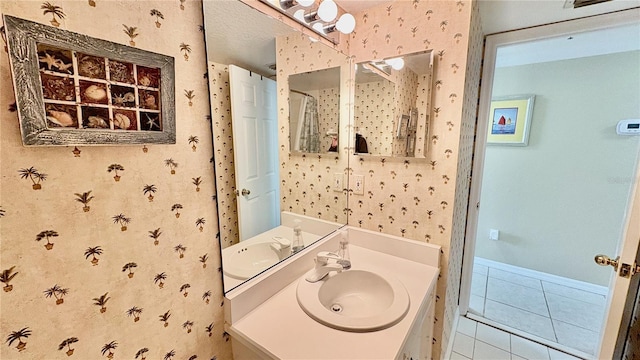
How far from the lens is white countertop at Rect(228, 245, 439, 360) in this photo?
775 millimetres

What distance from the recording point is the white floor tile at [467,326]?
1.93m

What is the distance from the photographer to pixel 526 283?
254 cm

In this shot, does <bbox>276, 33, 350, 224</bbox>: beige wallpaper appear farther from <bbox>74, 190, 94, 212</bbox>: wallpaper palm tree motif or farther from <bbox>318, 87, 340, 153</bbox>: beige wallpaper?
<bbox>74, 190, 94, 212</bbox>: wallpaper palm tree motif

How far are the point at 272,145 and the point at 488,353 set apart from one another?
2.00 metres

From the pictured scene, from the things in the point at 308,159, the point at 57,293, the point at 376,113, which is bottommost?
the point at 57,293

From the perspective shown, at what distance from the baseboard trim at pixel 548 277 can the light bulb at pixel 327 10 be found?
2999 mm

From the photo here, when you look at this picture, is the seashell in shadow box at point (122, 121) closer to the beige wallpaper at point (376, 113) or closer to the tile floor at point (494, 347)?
the beige wallpaper at point (376, 113)

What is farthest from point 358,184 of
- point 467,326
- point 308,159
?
point 467,326

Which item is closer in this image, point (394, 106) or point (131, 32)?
point (131, 32)

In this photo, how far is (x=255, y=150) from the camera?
1019 mm

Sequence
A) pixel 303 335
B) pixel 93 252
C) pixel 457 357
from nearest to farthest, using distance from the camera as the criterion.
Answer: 1. pixel 93 252
2. pixel 303 335
3. pixel 457 357

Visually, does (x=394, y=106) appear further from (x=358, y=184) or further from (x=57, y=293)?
(x=57, y=293)

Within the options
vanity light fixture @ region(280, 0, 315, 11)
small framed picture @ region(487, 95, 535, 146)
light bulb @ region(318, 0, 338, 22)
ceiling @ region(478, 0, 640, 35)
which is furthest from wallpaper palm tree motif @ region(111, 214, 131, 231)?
small framed picture @ region(487, 95, 535, 146)

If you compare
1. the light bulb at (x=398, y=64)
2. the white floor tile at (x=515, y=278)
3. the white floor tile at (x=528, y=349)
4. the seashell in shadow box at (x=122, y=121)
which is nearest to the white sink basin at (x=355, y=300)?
the seashell in shadow box at (x=122, y=121)
